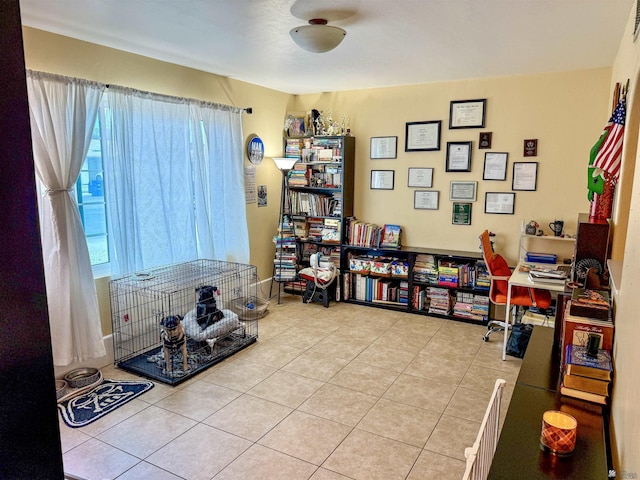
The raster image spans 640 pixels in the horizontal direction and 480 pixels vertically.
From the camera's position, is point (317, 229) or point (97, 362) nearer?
point (97, 362)

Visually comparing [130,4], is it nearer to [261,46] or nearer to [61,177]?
[261,46]

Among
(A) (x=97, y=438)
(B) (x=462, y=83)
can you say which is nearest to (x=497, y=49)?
(B) (x=462, y=83)

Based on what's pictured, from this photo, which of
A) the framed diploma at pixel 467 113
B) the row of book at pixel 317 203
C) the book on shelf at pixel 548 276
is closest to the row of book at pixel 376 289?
the row of book at pixel 317 203

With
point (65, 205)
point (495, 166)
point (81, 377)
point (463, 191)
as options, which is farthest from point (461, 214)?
point (81, 377)

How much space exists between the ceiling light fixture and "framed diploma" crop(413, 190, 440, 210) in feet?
8.17

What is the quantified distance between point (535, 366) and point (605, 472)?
0.74 m

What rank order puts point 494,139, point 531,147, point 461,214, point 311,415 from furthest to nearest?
point 461,214 → point 494,139 → point 531,147 → point 311,415

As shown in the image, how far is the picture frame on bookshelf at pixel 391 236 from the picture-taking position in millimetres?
4957

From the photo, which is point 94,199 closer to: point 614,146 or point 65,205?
point 65,205

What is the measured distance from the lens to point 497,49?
335cm

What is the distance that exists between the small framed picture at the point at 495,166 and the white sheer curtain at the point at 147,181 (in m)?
3.03

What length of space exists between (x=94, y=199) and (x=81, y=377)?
136 cm

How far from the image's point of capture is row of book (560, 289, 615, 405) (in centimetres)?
157

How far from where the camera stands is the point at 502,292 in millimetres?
3969
